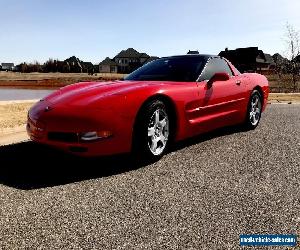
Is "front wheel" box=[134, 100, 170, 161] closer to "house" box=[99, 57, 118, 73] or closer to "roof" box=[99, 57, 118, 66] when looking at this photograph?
"house" box=[99, 57, 118, 73]

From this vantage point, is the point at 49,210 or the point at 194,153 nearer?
the point at 49,210

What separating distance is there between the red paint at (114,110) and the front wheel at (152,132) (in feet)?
0.33

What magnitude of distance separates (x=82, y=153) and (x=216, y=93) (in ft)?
7.79

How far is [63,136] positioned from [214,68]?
2.79 m

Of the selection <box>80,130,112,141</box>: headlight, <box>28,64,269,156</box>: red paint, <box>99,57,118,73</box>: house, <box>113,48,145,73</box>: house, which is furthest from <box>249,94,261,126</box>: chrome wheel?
<box>99,57,118,73</box>: house

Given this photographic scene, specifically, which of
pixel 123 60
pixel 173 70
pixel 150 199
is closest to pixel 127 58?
pixel 123 60

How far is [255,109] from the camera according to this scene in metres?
6.81

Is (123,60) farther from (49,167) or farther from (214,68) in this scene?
(49,167)

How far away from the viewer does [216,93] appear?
18.0 ft

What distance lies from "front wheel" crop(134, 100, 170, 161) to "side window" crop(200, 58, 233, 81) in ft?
3.79

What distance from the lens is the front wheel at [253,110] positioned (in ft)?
21.4

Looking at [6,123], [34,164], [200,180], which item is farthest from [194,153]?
[6,123]

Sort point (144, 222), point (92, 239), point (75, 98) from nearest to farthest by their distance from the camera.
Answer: point (92, 239) → point (144, 222) → point (75, 98)

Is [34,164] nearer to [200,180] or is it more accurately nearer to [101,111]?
[101,111]
